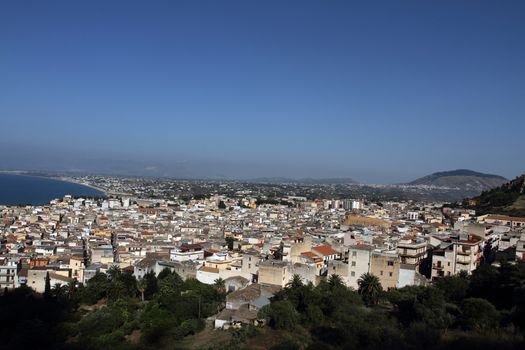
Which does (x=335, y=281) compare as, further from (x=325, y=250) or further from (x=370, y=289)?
(x=325, y=250)

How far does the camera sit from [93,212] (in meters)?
81.1

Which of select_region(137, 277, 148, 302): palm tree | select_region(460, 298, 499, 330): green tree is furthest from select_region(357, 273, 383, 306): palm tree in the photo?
select_region(137, 277, 148, 302): palm tree

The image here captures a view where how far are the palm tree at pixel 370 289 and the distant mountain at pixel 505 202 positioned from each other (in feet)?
119

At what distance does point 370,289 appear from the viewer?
26.4 m

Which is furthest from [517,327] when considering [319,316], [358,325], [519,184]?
[519,184]

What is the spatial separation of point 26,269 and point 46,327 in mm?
13955

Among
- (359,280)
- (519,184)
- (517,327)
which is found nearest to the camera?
(517,327)

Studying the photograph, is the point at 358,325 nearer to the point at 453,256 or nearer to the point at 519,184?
the point at 453,256

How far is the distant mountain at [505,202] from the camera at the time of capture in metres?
60.4

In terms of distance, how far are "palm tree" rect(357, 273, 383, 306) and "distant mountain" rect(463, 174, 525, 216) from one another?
119 feet

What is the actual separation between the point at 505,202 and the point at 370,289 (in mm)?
47495

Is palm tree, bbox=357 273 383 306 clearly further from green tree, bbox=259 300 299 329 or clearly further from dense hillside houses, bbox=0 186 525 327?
green tree, bbox=259 300 299 329

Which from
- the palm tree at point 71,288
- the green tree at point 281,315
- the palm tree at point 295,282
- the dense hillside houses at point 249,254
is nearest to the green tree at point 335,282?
the dense hillside houses at point 249,254

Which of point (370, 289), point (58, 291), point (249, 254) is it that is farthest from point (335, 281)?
point (58, 291)
